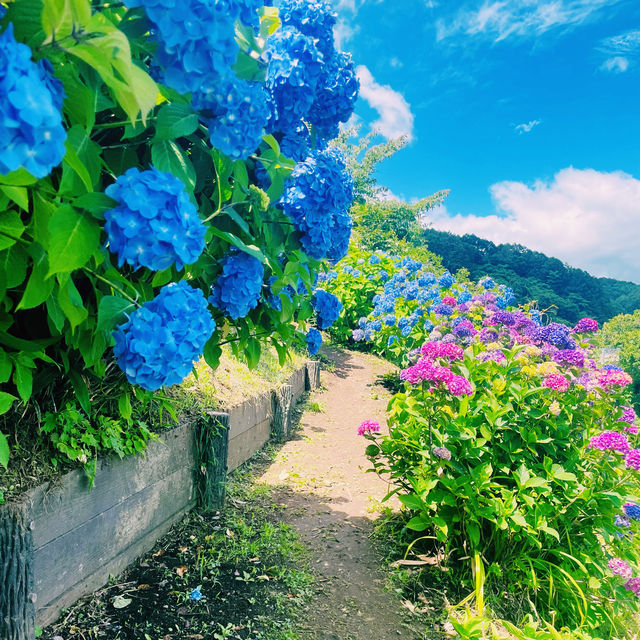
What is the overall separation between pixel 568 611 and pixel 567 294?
68.9ft

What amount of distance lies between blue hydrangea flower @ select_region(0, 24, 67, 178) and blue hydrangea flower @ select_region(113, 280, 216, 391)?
1.46ft

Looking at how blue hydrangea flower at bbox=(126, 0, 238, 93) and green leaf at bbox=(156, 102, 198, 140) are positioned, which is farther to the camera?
green leaf at bbox=(156, 102, 198, 140)

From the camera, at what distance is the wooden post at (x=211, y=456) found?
2933 millimetres

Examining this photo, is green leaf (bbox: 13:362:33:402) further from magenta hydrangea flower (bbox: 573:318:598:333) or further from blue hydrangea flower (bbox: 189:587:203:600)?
magenta hydrangea flower (bbox: 573:318:598:333)

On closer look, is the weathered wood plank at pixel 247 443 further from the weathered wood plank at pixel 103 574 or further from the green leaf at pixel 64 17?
the green leaf at pixel 64 17

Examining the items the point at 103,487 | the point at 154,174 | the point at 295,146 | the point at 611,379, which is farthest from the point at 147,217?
the point at 611,379

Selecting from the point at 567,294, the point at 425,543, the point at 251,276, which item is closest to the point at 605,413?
the point at 425,543

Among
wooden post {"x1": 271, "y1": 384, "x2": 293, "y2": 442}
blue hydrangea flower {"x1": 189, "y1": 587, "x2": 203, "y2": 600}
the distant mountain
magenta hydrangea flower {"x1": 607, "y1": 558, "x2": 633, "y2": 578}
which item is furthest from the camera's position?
the distant mountain

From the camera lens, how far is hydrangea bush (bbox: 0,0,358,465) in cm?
70

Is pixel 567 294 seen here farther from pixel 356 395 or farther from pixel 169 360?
pixel 169 360

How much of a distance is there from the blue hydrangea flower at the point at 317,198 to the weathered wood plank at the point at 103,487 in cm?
132

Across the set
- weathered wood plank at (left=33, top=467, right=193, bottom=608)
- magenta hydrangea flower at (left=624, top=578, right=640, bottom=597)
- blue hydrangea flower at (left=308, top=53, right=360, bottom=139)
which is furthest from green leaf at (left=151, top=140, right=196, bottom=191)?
magenta hydrangea flower at (left=624, top=578, right=640, bottom=597)

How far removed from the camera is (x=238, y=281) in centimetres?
158

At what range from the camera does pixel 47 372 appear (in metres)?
1.78
